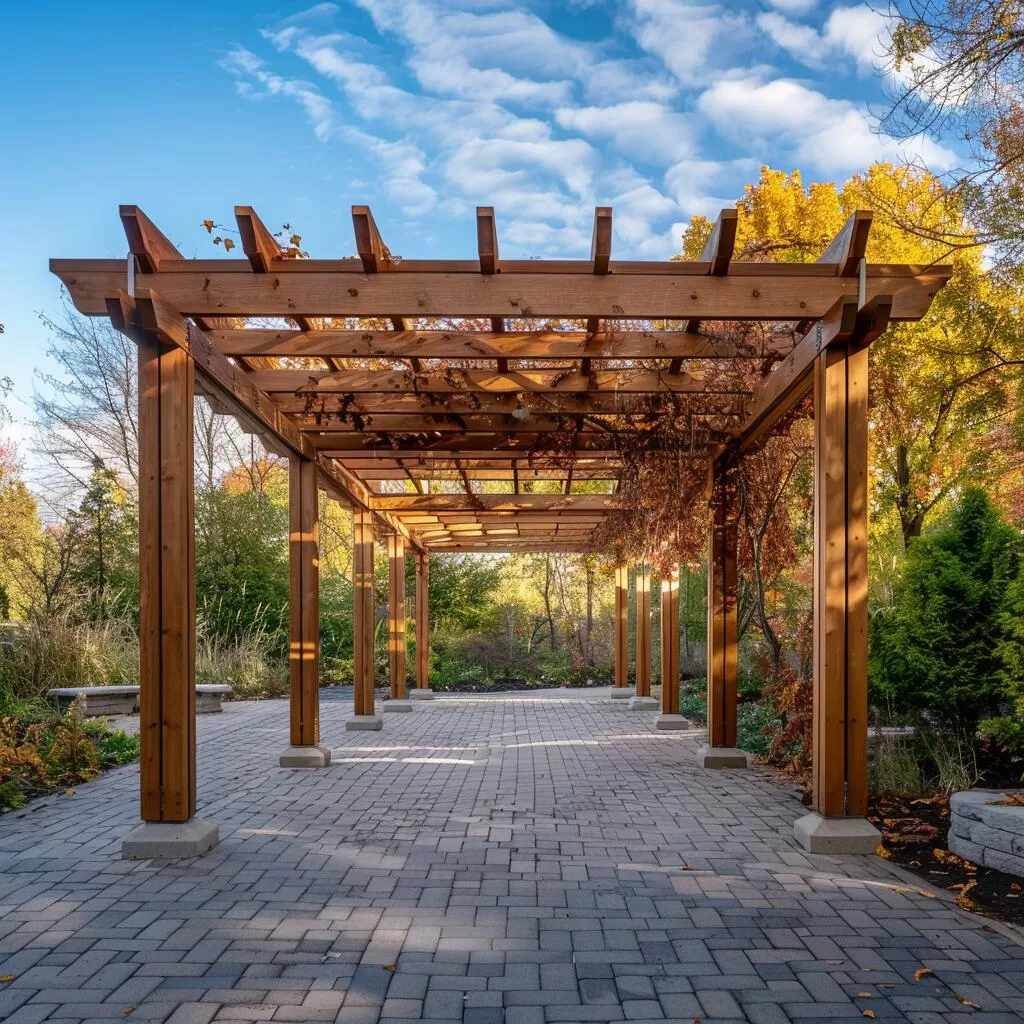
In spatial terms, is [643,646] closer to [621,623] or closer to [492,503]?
[621,623]

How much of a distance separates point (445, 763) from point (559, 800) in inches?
72.1

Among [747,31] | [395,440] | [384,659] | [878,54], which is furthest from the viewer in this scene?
[384,659]

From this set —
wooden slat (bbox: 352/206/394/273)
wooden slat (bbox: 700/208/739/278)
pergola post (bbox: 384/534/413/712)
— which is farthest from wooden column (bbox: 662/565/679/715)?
wooden slat (bbox: 352/206/394/273)

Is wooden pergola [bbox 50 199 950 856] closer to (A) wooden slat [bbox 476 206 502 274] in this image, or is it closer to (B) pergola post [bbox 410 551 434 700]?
(A) wooden slat [bbox 476 206 502 274]

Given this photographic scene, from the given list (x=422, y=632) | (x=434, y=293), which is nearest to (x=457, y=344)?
(x=434, y=293)

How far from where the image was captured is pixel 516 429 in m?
6.84

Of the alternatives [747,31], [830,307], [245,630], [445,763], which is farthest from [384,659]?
[830,307]

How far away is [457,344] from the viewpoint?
5.09m

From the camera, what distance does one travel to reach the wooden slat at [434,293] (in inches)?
173

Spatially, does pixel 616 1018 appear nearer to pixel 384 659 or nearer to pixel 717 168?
pixel 717 168

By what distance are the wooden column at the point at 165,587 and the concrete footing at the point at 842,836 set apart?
3.21 m

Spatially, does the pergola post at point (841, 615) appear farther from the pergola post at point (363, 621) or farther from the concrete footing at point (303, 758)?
the pergola post at point (363, 621)

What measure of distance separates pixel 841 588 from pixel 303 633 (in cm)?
426

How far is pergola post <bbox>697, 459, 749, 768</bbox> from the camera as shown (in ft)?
23.4
